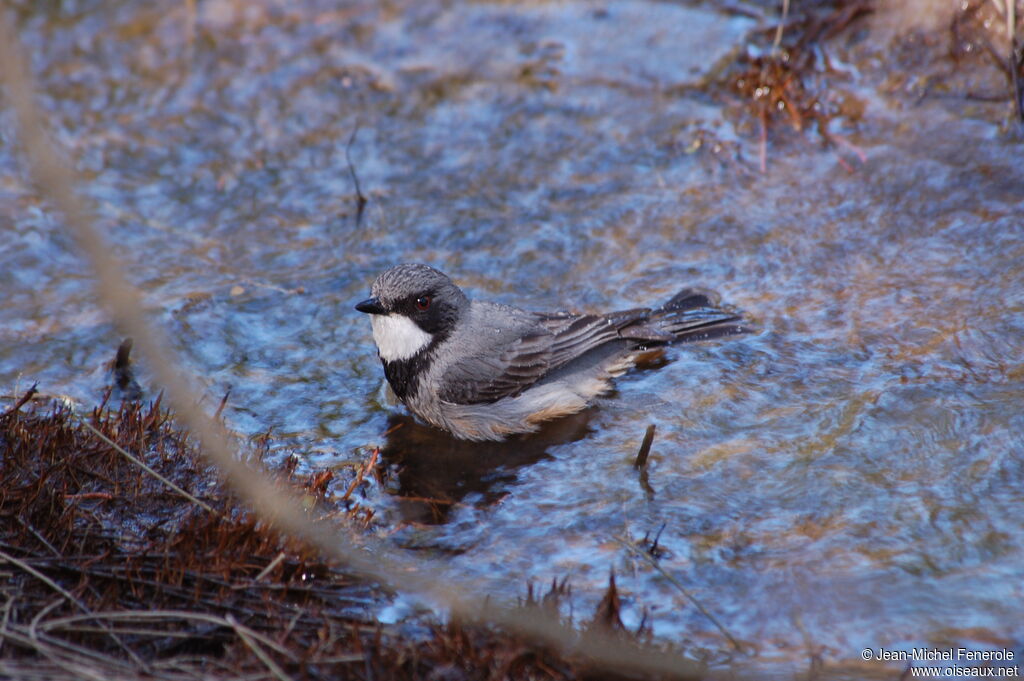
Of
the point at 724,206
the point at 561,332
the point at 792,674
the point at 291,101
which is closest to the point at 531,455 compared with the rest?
the point at 561,332

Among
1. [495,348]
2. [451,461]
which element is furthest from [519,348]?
[451,461]

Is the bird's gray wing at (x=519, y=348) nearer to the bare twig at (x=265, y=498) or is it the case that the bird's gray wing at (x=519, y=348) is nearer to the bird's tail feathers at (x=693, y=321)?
the bird's tail feathers at (x=693, y=321)

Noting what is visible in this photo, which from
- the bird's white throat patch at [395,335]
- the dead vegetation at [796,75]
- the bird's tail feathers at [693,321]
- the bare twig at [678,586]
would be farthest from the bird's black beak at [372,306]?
the dead vegetation at [796,75]

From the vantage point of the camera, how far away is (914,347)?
258 inches

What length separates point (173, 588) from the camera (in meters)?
4.50

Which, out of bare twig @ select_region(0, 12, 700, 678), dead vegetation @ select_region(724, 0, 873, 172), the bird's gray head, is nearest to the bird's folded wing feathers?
the bird's gray head

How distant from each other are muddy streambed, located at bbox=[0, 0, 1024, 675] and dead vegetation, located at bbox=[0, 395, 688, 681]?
26.5 inches

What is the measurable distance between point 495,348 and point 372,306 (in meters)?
0.91

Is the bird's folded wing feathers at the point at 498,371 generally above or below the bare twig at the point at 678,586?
below

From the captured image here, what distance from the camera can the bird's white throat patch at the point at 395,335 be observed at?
6535 millimetres

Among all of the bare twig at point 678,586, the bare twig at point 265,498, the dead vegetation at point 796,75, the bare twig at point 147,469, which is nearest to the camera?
the bare twig at point 265,498

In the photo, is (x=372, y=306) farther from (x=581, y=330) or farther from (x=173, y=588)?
(x=173, y=588)

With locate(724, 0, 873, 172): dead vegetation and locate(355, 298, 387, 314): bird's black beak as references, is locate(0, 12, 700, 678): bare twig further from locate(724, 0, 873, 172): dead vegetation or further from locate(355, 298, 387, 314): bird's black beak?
locate(724, 0, 873, 172): dead vegetation

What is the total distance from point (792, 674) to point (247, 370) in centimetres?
424
